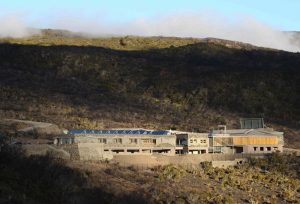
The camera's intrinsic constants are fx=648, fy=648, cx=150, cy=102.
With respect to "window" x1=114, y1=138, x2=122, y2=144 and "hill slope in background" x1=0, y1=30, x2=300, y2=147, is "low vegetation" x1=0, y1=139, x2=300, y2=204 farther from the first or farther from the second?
"hill slope in background" x1=0, y1=30, x2=300, y2=147

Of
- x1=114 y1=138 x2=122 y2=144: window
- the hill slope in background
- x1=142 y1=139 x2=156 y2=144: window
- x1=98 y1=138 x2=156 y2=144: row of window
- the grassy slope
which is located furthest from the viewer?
the hill slope in background

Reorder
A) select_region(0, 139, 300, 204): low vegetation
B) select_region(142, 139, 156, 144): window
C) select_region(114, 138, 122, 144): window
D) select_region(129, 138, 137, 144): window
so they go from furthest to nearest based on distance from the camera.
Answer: select_region(142, 139, 156, 144): window
select_region(129, 138, 137, 144): window
select_region(114, 138, 122, 144): window
select_region(0, 139, 300, 204): low vegetation

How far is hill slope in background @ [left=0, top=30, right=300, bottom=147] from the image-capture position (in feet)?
306

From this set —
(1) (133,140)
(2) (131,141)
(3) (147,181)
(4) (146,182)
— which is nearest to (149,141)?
(1) (133,140)

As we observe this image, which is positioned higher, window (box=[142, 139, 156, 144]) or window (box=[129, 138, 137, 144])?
window (box=[129, 138, 137, 144])

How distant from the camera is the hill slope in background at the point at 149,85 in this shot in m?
93.4

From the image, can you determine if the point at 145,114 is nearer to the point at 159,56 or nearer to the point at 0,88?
the point at 0,88

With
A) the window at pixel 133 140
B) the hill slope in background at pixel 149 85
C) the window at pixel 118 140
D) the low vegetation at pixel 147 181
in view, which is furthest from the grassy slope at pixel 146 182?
the hill slope in background at pixel 149 85

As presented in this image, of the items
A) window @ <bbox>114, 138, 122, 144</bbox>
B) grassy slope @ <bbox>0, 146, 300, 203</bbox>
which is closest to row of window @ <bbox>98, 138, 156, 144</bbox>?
window @ <bbox>114, 138, 122, 144</bbox>

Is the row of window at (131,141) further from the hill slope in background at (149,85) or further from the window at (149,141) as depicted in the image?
the hill slope in background at (149,85)

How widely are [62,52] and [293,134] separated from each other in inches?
2464

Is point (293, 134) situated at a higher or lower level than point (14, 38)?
lower

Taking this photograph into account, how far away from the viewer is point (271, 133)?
7369 cm

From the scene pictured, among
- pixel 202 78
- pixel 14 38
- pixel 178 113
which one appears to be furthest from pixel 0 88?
pixel 14 38
